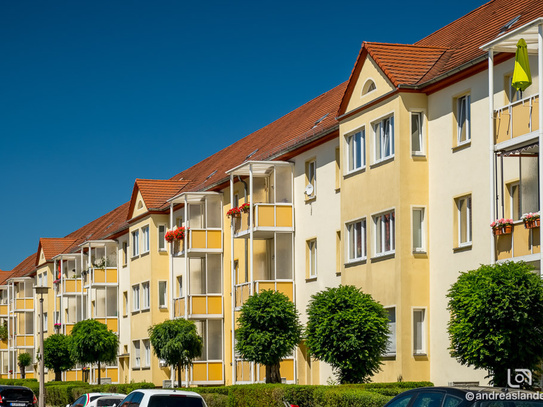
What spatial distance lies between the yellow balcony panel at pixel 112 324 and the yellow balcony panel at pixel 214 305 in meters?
16.0

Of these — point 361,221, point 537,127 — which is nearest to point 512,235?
point 537,127

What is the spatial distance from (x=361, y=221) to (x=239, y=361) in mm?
11948

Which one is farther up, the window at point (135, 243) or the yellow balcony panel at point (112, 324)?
the window at point (135, 243)

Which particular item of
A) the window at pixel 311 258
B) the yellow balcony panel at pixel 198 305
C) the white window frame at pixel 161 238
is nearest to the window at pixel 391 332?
the window at pixel 311 258

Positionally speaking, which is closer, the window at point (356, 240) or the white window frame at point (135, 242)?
the window at point (356, 240)

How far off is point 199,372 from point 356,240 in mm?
15453

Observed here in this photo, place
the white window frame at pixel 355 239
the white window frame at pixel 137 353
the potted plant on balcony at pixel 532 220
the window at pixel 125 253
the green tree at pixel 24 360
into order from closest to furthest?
the potted plant on balcony at pixel 532 220 < the white window frame at pixel 355 239 < the white window frame at pixel 137 353 < the window at pixel 125 253 < the green tree at pixel 24 360

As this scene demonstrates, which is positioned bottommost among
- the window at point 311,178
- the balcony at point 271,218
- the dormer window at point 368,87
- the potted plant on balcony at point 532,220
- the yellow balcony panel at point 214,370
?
the yellow balcony panel at point 214,370

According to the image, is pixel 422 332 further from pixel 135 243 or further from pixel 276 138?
pixel 135 243

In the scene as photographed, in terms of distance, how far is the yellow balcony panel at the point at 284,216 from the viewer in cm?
3606

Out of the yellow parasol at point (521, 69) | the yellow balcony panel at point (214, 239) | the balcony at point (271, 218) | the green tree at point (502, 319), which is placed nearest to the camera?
the green tree at point (502, 319)

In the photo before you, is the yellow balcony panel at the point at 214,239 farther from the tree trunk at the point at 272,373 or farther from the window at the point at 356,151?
the window at the point at 356,151

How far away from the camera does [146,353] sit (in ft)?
170

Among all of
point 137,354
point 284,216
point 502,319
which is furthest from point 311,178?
point 137,354
